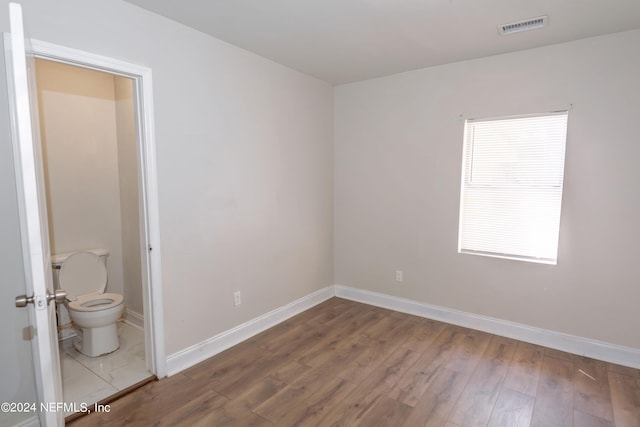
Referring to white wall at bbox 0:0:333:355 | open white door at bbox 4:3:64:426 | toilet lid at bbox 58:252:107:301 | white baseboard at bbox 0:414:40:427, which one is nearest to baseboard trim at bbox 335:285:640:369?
white wall at bbox 0:0:333:355

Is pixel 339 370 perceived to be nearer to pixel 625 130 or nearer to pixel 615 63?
pixel 625 130

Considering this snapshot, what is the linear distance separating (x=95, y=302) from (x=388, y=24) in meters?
3.28

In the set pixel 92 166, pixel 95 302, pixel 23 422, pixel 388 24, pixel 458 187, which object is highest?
pixel 388 24

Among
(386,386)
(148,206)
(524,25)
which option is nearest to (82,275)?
(148,206)

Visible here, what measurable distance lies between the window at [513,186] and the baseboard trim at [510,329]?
65 cm

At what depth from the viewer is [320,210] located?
411 centimetres

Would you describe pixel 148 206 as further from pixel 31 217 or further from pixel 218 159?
pixel 31 217

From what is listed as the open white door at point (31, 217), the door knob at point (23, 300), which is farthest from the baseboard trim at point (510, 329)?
the door knob at point (23, 300)

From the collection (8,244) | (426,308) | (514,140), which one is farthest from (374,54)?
(8,244)

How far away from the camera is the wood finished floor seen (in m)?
2.15

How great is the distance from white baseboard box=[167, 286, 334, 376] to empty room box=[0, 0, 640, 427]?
2 centimetres

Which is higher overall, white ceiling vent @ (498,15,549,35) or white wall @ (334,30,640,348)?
white ceiling vent @ (498,15,549,35)

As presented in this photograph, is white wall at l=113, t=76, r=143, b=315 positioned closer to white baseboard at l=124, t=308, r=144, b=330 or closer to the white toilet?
white baseboard at l=124, t=308, r=144, b=330

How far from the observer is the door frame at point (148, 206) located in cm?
229
